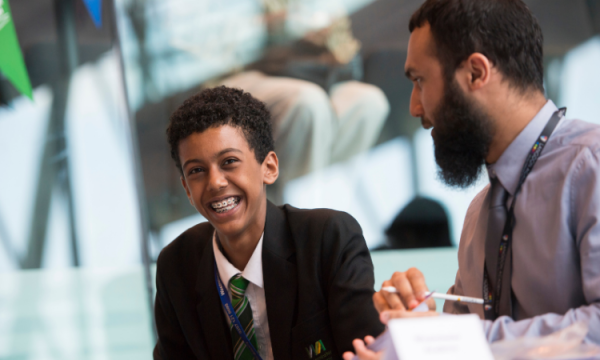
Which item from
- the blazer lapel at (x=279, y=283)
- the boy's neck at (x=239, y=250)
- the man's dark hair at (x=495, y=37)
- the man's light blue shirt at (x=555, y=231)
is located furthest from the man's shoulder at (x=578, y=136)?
the boy's neck at (x=239, y=250)

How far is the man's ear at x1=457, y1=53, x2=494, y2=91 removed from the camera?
1099 mm

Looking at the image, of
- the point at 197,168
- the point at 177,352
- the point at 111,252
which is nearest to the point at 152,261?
the point at 111,252

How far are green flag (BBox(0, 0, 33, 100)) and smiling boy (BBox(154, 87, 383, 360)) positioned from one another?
256cm

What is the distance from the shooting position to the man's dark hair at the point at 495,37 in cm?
110

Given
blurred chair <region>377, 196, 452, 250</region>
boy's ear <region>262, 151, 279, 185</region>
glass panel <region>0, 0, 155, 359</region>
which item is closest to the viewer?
boy's ear <region>262, 151, 279, 185</region>

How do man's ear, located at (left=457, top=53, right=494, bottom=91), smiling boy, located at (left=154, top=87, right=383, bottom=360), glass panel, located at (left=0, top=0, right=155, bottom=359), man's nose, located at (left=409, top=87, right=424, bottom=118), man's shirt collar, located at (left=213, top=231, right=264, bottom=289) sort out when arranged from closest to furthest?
man's ear, located at (left=457, top=53, right=494, bottom=91) < man's nose, located at (left=409, top=87, right=424, bottom=118) < smiling boy, located at (left=154, top=87, right=383, bottom=360) < man's shirt collar, located at (left=213, top=231, right=264, bottom=289) < glass panel, located at (left=0, top=0, right=155, bottom=359)

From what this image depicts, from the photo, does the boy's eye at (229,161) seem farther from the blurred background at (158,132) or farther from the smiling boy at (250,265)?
the blurred background at (158,132)

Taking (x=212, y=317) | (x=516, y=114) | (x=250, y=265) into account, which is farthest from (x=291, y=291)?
(x=516, y=114)

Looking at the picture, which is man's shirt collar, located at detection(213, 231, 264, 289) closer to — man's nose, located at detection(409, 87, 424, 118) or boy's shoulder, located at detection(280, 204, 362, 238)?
boy's shoulder, located at detection(280, 204, 362, 238)

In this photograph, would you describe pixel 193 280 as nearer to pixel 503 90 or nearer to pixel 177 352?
pixel 177 352

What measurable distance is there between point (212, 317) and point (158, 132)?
2333mm

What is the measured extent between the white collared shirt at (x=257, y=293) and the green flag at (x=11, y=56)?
2791mm

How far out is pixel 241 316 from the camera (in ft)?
4.79

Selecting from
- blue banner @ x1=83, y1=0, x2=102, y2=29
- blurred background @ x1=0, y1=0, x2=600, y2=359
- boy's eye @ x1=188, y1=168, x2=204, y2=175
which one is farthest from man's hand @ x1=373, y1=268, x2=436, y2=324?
blue banner @ x1=83, y1=0, x2=102, y2=29
